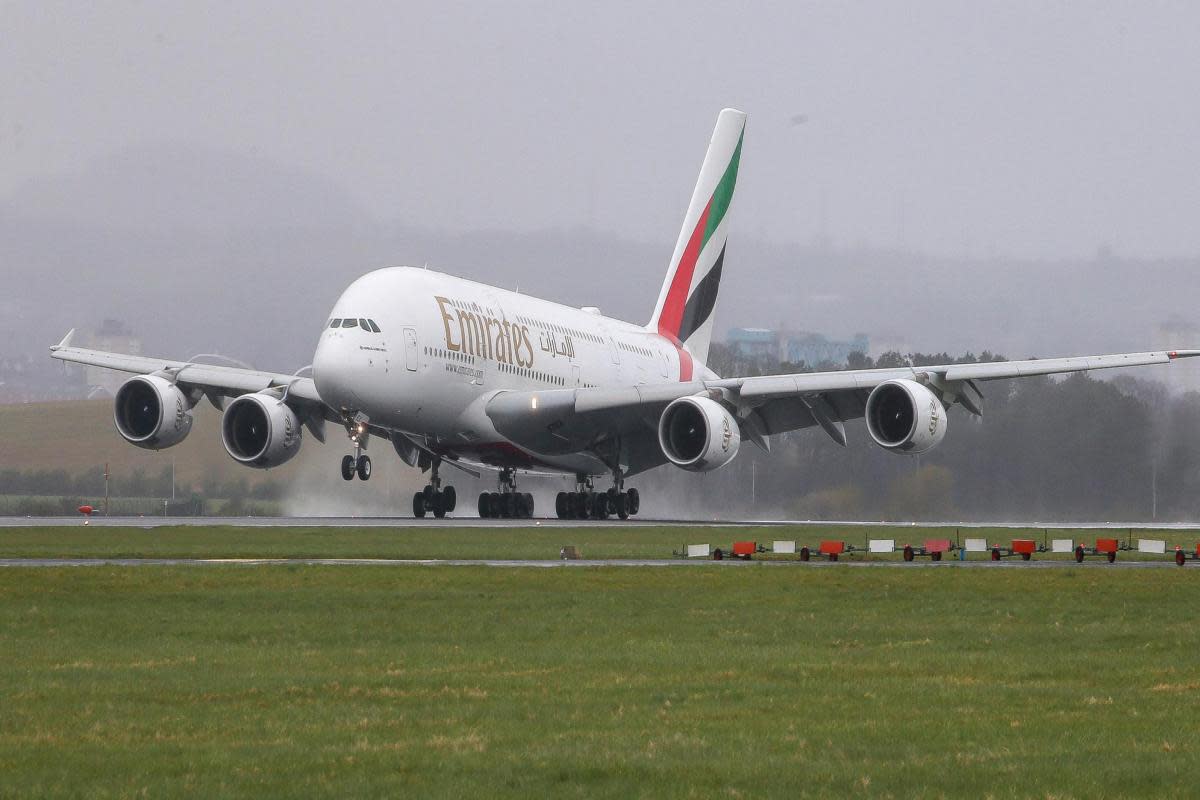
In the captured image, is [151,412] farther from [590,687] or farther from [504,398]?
[590,687]

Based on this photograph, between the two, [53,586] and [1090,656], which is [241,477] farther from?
[1090,656]

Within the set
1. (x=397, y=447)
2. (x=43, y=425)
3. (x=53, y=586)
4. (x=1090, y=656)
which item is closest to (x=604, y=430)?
(x=397, y=447)

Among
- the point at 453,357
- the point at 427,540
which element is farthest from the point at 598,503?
the point at 427,540

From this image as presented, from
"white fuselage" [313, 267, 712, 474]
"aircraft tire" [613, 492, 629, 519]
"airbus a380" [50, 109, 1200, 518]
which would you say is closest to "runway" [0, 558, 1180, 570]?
"airbus a380" [50, 109, 1200, 518]

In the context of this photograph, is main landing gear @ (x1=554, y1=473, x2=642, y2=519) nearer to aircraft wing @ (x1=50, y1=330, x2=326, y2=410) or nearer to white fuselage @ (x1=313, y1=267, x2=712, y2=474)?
white fuselage @ (x1=313, y1=267, x2=712, y2=474)

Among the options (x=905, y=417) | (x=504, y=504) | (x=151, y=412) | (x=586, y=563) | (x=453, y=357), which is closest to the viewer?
(x=586, y=563)

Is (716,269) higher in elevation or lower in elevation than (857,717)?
higher
